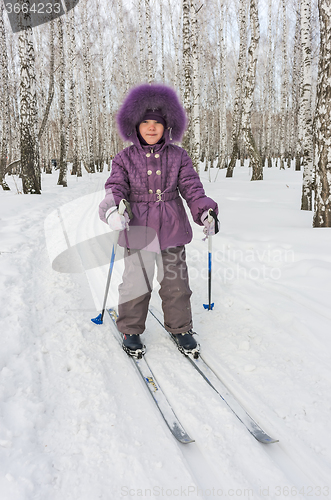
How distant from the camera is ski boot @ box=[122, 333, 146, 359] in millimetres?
2248

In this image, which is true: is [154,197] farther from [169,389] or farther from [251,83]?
[251,83]

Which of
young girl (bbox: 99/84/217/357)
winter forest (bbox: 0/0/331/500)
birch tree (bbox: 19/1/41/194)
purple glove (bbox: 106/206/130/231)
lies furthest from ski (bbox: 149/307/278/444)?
birch tree (bbox: 19/1/41/194)

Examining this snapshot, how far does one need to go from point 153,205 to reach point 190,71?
365 inches

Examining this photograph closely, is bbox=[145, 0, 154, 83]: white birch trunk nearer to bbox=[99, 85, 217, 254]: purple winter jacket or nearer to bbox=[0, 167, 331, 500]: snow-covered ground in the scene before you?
bbox=[0, 167, 331, 500]: snow-covered ground

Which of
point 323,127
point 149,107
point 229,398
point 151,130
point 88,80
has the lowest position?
point 229,398

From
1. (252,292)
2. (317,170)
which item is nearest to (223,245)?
(252,292)

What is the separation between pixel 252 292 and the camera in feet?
10.4

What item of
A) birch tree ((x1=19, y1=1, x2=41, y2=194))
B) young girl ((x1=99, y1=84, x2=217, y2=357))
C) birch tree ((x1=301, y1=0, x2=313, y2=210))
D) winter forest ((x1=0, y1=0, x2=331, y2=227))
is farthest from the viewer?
birch tree ((x1=19, y1=1, x2=41, y2=194))

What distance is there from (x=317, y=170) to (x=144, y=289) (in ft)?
11.1

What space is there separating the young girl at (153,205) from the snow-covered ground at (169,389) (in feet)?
Result: 0.99

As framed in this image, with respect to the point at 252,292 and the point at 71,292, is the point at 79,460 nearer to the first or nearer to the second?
the point at 71,292

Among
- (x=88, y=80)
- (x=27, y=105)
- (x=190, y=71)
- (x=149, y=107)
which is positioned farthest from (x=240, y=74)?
(x=149, y=107)

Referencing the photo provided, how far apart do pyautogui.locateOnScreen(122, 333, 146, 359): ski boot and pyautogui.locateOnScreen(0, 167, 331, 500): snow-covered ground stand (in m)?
0.06

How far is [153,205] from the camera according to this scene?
2.30 m
